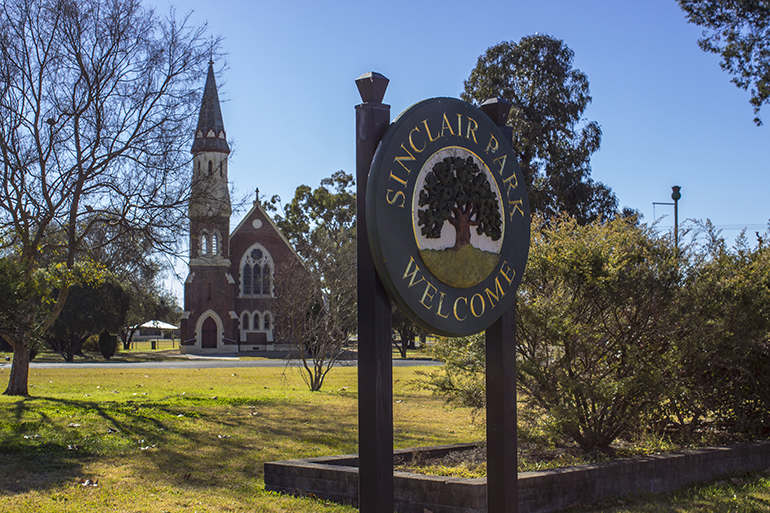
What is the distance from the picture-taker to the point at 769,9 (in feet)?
50.0

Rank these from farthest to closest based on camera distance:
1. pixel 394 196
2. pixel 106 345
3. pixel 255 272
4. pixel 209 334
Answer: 1. pixel 255 272
2. pixel 209 334
3. pixel 106 345
4. pixel 394 196

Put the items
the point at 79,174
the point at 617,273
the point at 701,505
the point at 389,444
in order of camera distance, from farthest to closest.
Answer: the point at 79,174 → the point at 617,273 → the point at 701,505 → the point at 389,444

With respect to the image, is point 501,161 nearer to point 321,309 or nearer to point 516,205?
point 516,205

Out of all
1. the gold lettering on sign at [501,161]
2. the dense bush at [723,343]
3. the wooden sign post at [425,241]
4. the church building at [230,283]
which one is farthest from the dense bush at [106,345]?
the gold lettering on sign at [501,161]

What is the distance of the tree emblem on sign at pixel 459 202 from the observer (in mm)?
3725

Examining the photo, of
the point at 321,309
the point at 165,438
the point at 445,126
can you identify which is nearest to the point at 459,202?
the point at 445,126

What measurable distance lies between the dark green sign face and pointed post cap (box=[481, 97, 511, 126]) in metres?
0.35

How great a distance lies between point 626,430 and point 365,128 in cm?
557

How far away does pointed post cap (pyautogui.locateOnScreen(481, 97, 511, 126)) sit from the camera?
4660 mm

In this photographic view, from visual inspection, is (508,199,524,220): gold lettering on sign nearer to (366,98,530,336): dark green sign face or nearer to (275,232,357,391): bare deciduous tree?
(366,98,530,336): dark green sign face

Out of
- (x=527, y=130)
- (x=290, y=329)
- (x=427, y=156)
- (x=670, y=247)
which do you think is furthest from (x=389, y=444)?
(x=527, y=130)

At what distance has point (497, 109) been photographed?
4.67 m

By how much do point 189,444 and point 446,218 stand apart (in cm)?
667

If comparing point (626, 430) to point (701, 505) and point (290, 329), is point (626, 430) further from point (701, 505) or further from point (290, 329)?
point (290, 329)
